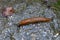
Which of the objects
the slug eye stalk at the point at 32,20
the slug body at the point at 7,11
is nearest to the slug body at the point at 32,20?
the slug eye stalk at the point at 32,20

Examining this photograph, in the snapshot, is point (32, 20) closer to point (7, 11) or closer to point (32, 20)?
point (32, 20)

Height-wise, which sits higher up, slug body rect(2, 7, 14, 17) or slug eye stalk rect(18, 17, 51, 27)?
slug body rect(2, 7, 14, 17)

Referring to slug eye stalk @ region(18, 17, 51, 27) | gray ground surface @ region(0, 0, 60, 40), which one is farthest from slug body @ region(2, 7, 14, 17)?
slug eye stalk @ region(18, 17, 51, 27)

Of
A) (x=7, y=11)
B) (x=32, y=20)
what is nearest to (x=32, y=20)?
(x=32, y=20)

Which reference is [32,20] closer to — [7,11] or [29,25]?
[29,25]

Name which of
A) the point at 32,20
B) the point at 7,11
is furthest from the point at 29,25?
the point at 7,11

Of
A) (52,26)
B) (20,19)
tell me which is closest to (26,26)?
(20,19)

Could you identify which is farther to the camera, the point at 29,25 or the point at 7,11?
the point at 7,11

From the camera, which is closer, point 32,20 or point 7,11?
point 32,20

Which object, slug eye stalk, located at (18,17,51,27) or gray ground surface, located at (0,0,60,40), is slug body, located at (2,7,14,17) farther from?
slug eye stalk, located at (18,17,51,27)
